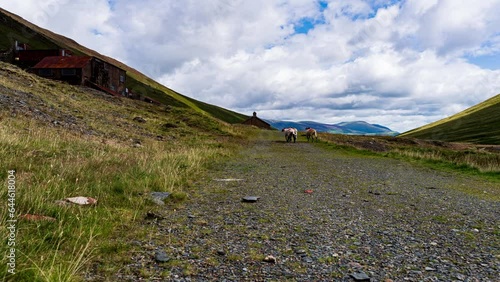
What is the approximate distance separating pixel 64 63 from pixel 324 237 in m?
85.1

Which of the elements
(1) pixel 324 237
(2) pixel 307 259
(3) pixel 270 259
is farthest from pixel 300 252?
(1) pixel 324 237

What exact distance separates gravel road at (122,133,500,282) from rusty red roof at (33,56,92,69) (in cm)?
7569

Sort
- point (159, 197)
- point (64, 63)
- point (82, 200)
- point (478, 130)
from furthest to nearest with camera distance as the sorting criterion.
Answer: point (478, 130) → point (64, 63) → point (159, 197) → point (82, 200)

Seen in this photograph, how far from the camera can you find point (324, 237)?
5949 millimetres

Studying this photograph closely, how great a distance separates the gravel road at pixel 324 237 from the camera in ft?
14.8

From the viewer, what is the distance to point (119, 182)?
8.76m

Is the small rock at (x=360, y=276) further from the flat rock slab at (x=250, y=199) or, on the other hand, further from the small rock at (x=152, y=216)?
the flat rock slab at (x=250, y=199)

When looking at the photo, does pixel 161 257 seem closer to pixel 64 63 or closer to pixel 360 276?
pixel 360 276

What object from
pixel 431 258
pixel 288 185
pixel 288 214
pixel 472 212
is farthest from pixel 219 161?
pixel 431 258

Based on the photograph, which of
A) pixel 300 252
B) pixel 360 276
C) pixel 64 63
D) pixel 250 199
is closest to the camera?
pixel 360 276

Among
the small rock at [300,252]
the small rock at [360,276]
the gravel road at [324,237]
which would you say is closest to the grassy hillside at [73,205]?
the gravel road at [324,237]

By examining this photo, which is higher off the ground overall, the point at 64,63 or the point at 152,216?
the point at 64,63

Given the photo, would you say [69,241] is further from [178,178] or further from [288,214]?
[178,178]

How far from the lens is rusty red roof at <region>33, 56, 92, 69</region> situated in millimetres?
73375
